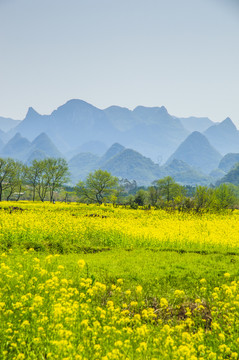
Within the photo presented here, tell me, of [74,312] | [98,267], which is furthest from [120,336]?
[98,267]

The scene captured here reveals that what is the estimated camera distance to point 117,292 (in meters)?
8.91

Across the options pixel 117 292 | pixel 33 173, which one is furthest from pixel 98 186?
pixel 117 292

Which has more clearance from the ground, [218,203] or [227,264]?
[218,203]

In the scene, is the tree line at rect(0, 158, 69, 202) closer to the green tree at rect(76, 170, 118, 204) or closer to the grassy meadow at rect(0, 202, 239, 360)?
the green tree at rect(76, 170, 118, 204)

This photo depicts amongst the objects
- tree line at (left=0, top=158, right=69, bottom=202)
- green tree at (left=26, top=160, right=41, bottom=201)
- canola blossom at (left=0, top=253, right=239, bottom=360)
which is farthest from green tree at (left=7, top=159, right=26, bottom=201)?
canola blossom at (left=0, top=253, right=239, bottom=360)

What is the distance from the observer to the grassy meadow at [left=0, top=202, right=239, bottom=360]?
5660 mm

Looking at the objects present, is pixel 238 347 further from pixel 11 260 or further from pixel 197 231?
pixel 197 231

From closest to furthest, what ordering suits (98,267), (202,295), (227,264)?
1. (202,295)
2. (98,267)
3. (227,264)

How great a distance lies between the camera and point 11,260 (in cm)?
1155

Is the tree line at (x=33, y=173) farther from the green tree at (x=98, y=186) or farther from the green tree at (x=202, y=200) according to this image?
the green tree at (x=202, y=200)

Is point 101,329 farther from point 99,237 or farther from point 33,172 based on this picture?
point 33,172

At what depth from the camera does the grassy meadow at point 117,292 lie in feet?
18.6

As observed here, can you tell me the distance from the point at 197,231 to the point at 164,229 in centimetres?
240

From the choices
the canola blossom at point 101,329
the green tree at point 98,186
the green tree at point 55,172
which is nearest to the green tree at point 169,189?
the green tree at point 98,186
